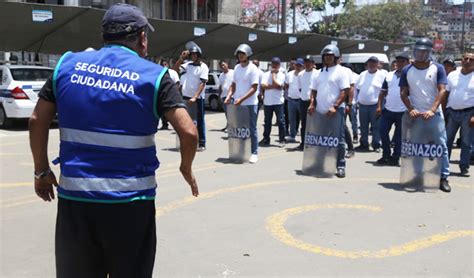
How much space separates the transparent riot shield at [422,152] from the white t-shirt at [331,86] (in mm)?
1002

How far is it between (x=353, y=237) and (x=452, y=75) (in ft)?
14.7

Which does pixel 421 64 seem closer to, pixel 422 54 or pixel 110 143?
pixel 422 54

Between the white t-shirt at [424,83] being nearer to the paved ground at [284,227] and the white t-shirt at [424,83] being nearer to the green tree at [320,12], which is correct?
the paved ground at [284,227]

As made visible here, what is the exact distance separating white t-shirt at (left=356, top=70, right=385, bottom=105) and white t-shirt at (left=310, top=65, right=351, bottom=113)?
8.30 ft

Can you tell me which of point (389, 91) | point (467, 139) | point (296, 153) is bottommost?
point (296, 153)

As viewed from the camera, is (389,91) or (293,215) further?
(389,91)

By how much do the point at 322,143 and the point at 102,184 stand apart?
525cm

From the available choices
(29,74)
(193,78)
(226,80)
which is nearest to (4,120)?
(29,74)

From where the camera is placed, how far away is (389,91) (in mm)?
8359

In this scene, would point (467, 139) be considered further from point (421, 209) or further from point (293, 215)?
point (293, 215)

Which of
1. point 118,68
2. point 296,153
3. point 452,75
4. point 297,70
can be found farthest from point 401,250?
point 297,70

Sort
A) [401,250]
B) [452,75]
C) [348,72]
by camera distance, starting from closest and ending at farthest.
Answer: [401,250] → [348,72] → [452,75]

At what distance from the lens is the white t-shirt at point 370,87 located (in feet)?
30.9

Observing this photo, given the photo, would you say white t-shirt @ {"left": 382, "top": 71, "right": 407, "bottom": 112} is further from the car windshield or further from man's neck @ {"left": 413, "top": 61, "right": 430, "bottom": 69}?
the car windshield
